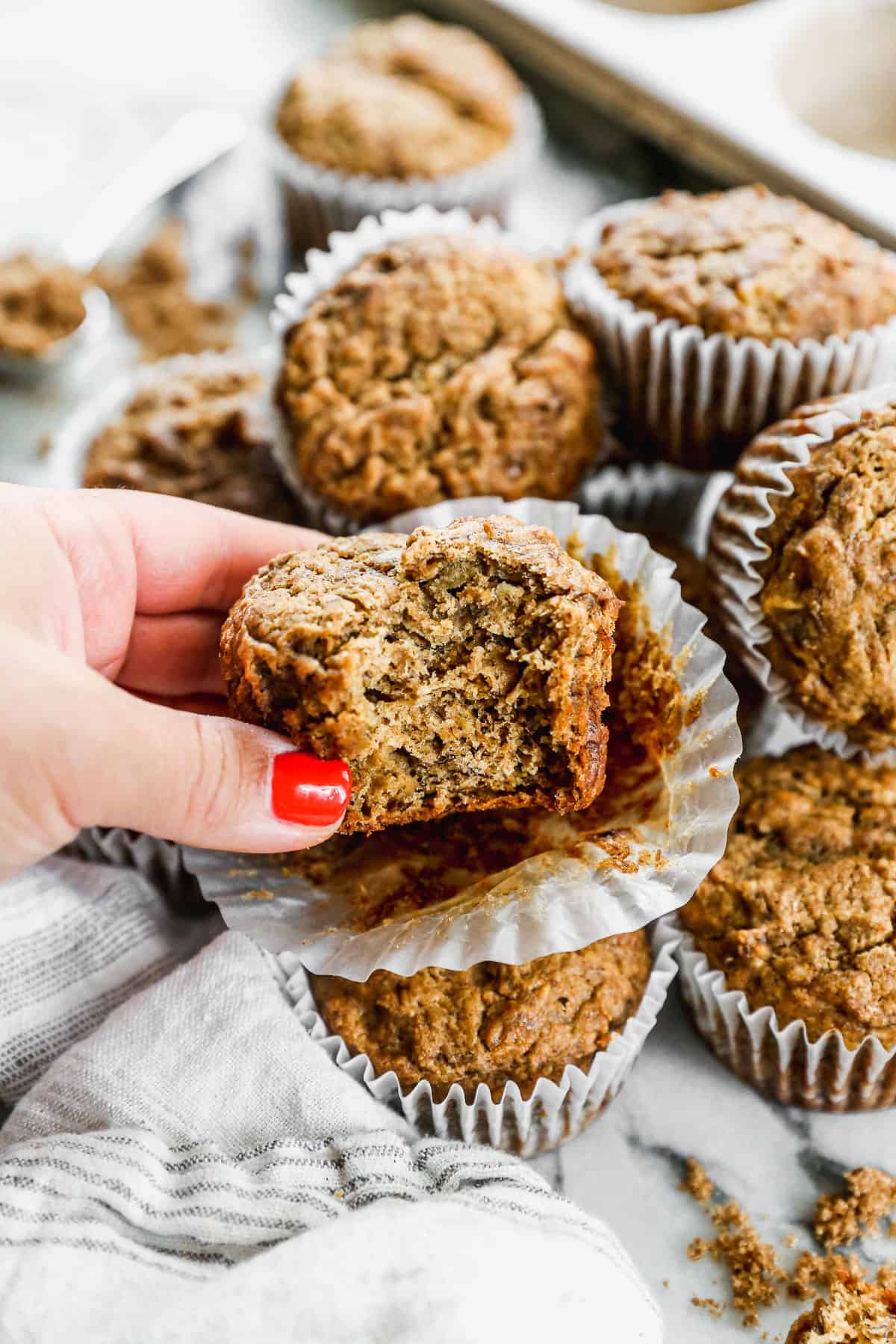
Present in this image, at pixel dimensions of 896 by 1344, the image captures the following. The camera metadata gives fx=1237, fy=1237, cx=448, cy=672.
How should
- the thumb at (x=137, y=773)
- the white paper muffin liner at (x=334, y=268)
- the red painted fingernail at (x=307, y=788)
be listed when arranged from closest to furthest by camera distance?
1. the thumb at (x=137, y=773)
2. the red painted fingernail at (x=307, y=788)
3. the white paper muffin liner at (x=334, y=268)

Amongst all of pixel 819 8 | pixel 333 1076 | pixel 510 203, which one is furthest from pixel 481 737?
pixel 819 8

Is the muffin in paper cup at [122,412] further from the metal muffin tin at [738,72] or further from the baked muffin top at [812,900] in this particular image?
the metal muffin tin at [738,72]

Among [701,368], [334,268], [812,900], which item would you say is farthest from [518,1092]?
[334,268]

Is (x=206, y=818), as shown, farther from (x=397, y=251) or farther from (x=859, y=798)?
(x=397, y=251)

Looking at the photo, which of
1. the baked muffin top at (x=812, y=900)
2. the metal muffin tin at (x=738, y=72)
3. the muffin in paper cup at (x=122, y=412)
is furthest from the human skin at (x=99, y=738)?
the metal muffin tin at (x=738, y=72)

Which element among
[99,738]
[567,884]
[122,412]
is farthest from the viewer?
[122,412]

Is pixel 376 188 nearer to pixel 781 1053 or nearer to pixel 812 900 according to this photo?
pixel 812 900
